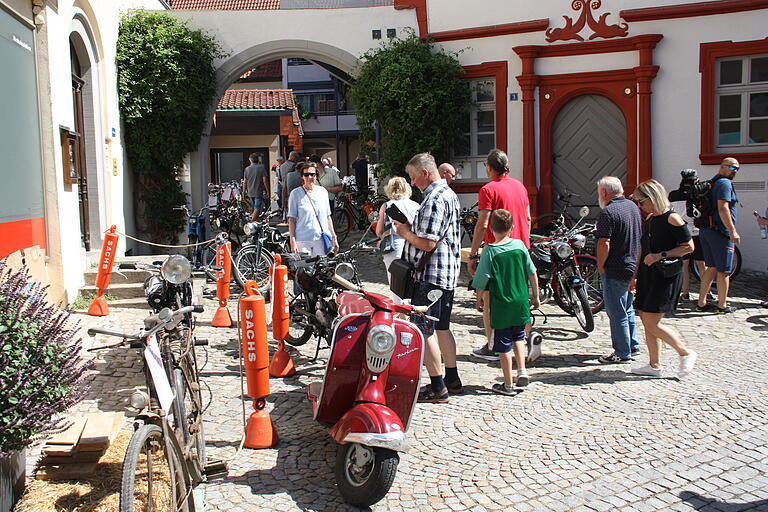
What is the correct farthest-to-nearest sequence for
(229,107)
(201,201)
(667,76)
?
(229,107) → (201,201) → (667,76)

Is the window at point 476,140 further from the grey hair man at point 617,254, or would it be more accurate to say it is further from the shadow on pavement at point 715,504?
the shadow on pavement at point 715,504

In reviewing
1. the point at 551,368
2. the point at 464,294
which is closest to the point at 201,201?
the point at 464,294

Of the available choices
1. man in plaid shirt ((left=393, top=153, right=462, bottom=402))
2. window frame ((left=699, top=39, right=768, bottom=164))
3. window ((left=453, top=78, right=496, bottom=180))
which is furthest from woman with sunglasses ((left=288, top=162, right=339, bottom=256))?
window frame ((left=699, top=39, right=768, bottom=164))

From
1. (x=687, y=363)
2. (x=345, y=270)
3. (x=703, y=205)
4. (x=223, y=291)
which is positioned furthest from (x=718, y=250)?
(x=223, y=291)

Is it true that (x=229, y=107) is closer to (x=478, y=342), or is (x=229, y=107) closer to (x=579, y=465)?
(x=478, y=342)

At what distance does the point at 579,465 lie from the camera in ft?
15.5

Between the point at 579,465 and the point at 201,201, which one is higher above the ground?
the point at 201,201

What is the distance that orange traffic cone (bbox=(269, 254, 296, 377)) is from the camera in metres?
6.62

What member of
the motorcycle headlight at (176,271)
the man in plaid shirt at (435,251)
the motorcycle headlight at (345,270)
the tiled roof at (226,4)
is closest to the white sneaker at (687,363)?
the man in plaid shirt at (435,251)

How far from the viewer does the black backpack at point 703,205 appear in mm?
9539

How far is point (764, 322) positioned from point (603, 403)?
404cm

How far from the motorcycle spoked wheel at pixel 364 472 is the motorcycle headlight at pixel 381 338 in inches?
20.8

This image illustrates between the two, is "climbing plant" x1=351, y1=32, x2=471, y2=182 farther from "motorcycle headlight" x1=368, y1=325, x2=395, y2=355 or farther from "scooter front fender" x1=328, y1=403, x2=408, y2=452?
"scooter front fender" x1=328, y1=403, x2=408, y2=452

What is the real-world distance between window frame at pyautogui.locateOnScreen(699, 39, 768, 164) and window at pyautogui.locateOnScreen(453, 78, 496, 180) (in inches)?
144
